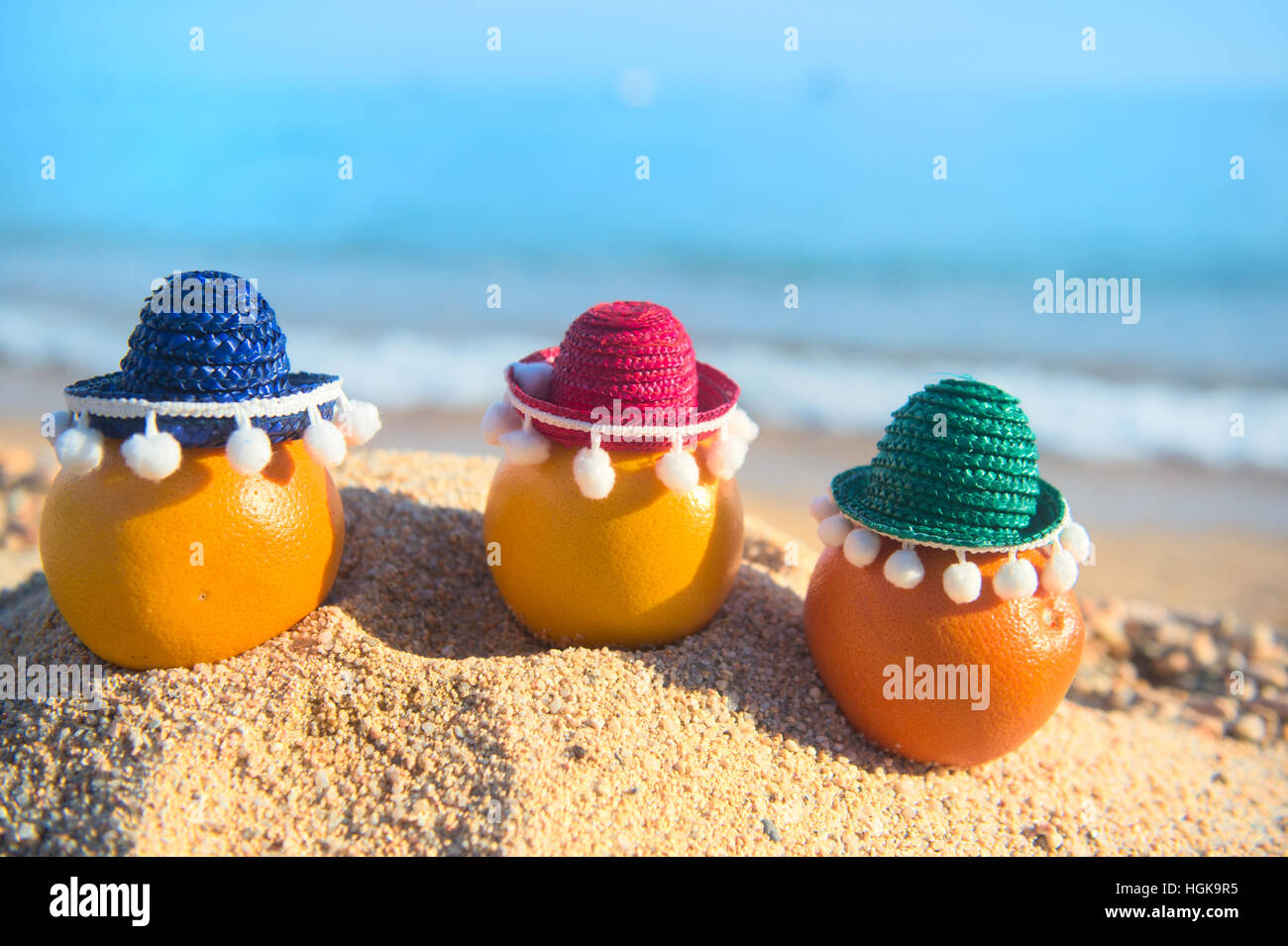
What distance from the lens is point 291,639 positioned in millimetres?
3424

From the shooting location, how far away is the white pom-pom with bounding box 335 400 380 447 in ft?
11.4

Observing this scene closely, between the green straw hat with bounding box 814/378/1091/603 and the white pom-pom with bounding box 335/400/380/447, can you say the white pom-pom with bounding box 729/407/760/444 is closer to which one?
the green straw hat with bounding box 814/378/1091/603

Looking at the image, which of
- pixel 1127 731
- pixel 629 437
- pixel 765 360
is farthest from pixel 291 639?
pixel 765 360

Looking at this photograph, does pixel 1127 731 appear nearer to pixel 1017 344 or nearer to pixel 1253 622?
pixel 1253 622

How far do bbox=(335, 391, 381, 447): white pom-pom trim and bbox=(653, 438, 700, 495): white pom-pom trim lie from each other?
3.32ft

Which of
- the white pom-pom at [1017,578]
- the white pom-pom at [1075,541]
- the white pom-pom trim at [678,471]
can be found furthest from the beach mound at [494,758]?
the white pom-pom at [1075,541]

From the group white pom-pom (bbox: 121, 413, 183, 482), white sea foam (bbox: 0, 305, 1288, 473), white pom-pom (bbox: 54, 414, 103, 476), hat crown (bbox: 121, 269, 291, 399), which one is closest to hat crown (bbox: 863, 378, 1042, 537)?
hat crown (bbox: 121, 269, 291, 399)

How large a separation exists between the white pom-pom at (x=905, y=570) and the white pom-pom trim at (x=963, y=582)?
0.10 meters

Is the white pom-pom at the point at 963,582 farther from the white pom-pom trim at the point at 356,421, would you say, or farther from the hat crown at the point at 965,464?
the white pom-pom trim at the point at 356,421

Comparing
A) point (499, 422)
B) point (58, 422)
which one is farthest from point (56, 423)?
point (499, 422)

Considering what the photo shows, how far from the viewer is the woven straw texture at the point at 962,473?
3.22 meters

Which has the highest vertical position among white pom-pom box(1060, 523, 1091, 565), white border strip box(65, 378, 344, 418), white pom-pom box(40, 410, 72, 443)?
white border strip box(65, 378, 344, 418)

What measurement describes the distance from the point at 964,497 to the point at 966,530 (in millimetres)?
106
